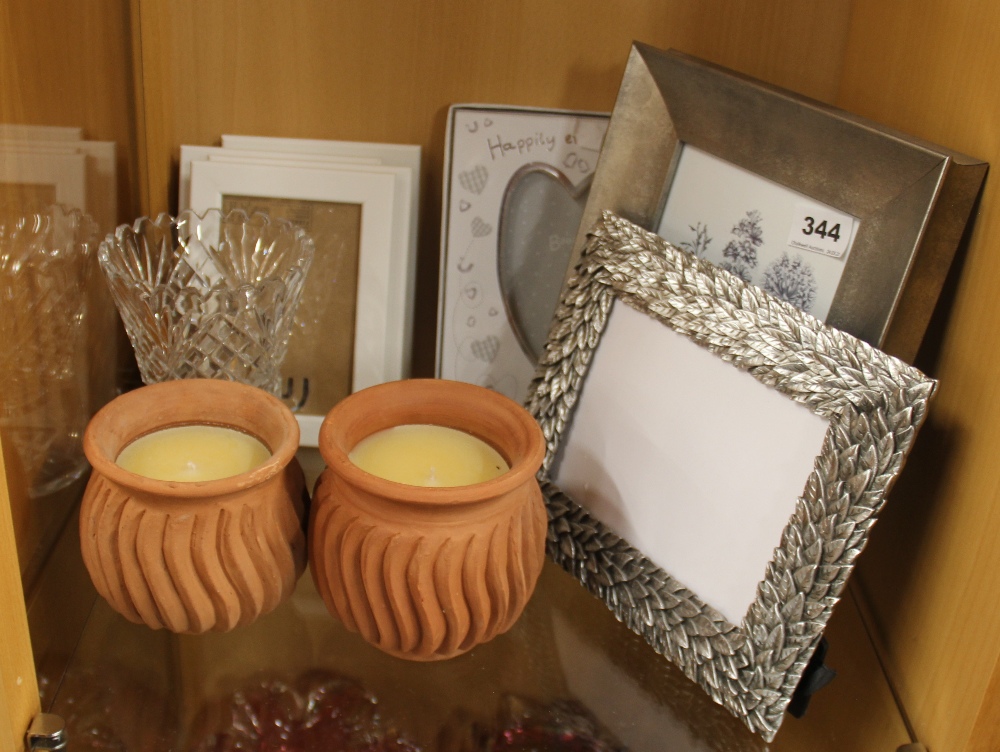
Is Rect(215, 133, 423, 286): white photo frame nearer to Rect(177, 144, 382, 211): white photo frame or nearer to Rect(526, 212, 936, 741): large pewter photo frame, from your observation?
Rect(177, 144, 382, 211): white photo frame

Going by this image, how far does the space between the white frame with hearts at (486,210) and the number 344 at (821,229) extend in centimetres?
18

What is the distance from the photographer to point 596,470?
507 millimetres

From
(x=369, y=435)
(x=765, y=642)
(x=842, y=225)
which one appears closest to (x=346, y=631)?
(x=369, y=435)

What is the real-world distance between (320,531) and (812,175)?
0.29 m

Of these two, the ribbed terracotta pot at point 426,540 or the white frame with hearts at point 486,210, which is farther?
the white frame with hearts at point 486,210

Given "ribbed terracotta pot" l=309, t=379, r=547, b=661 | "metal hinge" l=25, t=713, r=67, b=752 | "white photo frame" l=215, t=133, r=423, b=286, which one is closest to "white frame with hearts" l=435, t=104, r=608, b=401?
"white photo frame" l=215, t=133, r=423, b=286

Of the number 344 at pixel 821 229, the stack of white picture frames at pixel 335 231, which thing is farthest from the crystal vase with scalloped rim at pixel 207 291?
the number 344 at pixel 821 229

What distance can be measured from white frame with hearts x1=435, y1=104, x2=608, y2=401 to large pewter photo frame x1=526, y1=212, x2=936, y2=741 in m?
0.10

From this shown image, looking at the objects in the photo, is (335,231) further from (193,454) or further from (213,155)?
(193,454)

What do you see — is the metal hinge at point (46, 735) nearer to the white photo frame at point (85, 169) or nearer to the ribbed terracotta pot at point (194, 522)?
the ribbed terracotta pot at point (194, 522)

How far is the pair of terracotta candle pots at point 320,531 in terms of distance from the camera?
419mm

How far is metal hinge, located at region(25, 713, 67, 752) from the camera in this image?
426 millimetres

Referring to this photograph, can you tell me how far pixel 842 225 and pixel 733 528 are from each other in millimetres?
149

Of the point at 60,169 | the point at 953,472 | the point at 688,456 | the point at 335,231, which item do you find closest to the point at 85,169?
the point at 60,169
